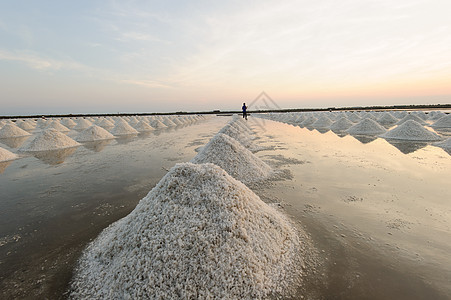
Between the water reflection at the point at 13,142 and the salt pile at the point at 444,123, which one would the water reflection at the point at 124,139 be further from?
the salt pile at the point at 444,123

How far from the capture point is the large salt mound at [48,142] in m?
12.2

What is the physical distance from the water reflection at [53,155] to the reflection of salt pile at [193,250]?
8.79 meters

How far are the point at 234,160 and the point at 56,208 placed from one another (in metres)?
4.94

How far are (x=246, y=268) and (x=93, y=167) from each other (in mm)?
8352

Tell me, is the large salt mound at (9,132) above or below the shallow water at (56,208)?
above

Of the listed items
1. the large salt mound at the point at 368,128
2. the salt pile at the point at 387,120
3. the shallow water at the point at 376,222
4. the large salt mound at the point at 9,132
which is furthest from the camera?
the salt pile at the point at 387,120

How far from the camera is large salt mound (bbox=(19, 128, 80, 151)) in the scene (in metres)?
12.2

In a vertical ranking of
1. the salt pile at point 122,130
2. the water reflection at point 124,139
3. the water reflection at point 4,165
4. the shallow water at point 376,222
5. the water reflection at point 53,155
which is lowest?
the water reflection at point 4,165

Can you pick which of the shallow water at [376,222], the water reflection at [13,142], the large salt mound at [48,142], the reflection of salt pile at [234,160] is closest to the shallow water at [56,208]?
the reflection of salt pile at [234,160]

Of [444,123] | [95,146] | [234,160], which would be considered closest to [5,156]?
[95,146]

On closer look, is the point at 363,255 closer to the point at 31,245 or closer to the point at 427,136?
the point at 31,245

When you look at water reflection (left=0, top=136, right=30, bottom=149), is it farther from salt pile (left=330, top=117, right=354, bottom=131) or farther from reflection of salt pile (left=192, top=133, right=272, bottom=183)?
salt pile (left=330, top=117, right=354, bottom=131)

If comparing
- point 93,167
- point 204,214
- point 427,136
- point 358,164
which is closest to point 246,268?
point 204,214

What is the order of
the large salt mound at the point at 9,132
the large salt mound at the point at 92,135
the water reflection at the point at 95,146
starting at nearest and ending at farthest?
the water reflection at the point at 95,146
the large salt mound at the point at 92,135
the large salt mound at the point at 9,132
